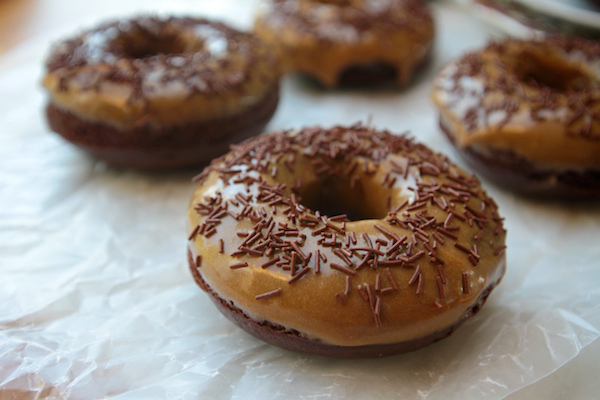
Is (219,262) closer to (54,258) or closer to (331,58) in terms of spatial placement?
(54,258)

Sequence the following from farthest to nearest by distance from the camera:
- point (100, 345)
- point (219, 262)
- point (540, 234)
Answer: point (540, 234), point (100, 345), point (219, 262)

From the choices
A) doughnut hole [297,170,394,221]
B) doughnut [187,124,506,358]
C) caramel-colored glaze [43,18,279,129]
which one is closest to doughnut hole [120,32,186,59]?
caramel-colored glaze [43,18,279,129]

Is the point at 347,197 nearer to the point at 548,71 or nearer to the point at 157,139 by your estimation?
the point at 157,139

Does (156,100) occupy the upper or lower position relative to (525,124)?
upper

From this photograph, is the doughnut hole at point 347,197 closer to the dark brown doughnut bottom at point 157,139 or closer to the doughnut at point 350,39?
the dark brown doughnut bottom at point 157,139

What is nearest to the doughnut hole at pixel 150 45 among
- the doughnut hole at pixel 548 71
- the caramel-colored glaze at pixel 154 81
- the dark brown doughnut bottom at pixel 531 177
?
the caramel-colored glaze at pixel 154 81

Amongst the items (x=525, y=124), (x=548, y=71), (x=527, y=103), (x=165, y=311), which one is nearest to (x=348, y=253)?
(x=165, y=311)

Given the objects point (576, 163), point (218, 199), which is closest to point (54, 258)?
point (218, 199)
